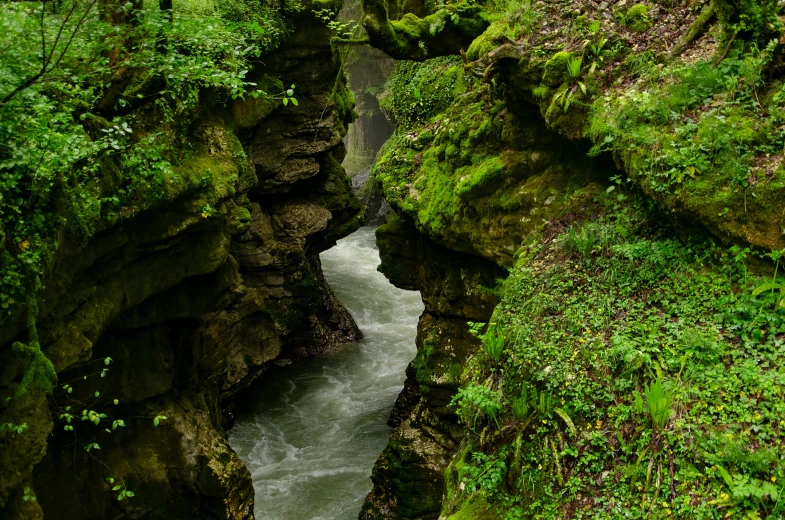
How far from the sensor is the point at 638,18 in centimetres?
819

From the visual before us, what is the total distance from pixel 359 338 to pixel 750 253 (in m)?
14.7

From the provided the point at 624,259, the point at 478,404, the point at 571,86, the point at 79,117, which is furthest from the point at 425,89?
the point at 478,404

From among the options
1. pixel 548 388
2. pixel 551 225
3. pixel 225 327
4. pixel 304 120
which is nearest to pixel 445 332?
pixel 551 225

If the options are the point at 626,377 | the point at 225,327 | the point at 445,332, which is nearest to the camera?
the point at 626,377

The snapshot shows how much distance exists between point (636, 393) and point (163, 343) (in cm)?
772

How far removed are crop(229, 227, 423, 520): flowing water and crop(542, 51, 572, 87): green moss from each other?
865 cm

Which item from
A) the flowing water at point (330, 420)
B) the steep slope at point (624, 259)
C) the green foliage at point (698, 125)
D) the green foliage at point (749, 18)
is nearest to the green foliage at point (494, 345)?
the steep slope at point (624, 259)

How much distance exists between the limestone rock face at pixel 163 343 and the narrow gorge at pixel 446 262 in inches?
2.0

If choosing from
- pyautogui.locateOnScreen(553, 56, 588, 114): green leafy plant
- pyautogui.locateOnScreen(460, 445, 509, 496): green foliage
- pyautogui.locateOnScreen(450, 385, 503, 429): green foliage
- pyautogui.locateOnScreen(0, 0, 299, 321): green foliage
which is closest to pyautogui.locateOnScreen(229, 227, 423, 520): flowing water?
pyautogui.locateOnScreen(450, 385, 503, 429): green foliage

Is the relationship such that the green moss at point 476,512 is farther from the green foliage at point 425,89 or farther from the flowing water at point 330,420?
the green foliage at point 425,89

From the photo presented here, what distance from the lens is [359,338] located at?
1936cm

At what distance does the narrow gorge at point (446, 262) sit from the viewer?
16.6ft

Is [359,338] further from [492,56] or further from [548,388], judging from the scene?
[548,388]

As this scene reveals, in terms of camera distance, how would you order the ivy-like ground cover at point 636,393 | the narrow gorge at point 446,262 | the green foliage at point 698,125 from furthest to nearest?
the green foliage at point 698,125 < the narrow gorge at point 446,262 < the ivy-like ground cover at point 636,393
